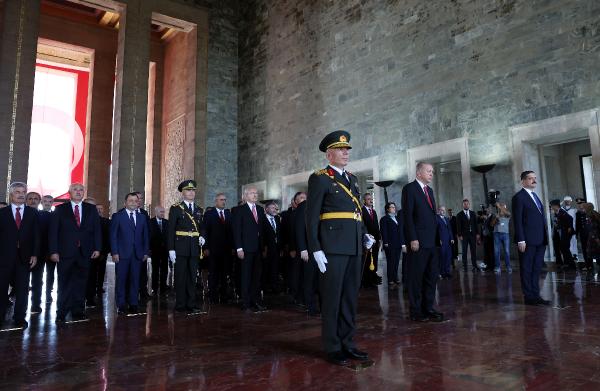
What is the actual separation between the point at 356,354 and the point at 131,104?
15.0 meters

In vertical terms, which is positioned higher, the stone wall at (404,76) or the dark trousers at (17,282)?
the stone wall at (404,76)

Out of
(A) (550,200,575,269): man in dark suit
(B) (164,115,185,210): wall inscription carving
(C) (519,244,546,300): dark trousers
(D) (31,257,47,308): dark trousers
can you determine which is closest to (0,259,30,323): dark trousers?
(D) (31,257,47,308): dark trousers

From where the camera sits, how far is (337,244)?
3080 millimetres

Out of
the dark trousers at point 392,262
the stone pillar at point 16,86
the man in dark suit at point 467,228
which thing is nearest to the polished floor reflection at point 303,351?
the dark trousers at point 392,262

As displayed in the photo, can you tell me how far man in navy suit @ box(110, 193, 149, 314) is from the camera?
5.28 m

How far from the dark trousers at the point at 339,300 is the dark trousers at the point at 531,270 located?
2.80m

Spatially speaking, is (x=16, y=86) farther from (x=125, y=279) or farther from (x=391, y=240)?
(x=391, y=240)

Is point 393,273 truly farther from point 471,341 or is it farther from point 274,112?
point 274,112

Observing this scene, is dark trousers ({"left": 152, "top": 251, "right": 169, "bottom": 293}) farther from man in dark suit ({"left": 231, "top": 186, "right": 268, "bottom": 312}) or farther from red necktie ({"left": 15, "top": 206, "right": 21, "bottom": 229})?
red necktie ({"left": 15, "top": 206, "right": 21, "bottom": 229})

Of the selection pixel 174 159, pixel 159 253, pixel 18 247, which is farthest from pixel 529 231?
pixel 174 159

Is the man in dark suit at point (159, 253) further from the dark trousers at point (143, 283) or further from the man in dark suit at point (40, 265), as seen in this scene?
the man in dark suit at point (40, 265)

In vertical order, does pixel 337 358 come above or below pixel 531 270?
below

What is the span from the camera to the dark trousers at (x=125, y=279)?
5.26 metres

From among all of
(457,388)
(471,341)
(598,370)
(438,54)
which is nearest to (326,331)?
(457,388)
